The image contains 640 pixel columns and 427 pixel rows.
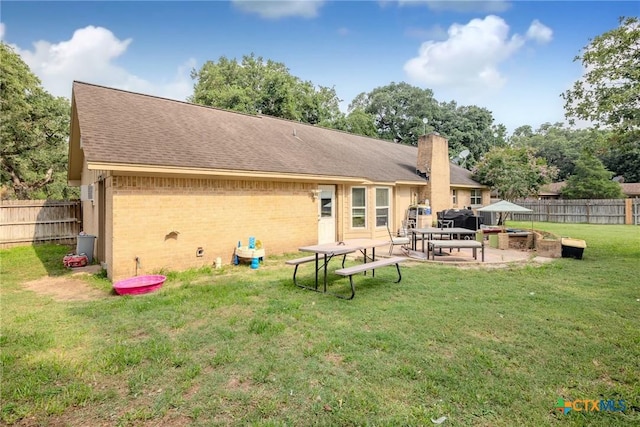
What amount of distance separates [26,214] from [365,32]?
15.6 m

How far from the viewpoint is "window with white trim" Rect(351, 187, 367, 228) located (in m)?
12.9

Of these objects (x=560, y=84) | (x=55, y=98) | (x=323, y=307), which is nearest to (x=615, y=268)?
(x=560, y=84)

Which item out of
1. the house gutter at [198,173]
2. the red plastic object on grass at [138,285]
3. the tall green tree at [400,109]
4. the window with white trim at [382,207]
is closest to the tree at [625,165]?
the tall green tree at [400,109]

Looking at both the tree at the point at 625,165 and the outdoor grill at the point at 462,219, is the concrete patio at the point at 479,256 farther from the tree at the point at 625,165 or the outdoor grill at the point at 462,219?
the tree at the point at 625,165

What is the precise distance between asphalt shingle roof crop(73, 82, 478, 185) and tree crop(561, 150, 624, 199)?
20.7 meters

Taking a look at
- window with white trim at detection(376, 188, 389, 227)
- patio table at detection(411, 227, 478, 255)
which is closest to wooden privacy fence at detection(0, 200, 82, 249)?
window with white trim at detection(376, 188, 389, 227)

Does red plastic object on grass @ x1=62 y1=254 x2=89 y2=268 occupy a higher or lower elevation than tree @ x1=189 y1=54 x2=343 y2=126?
lower

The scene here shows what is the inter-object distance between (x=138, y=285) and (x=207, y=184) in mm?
3363

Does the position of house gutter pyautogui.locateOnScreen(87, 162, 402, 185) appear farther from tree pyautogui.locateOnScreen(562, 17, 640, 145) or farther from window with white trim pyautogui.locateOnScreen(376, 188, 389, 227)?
tree pyautogui.locateOnScreen(562, 17, 640, 145)

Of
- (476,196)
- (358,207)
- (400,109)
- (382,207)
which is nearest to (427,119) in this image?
(400,109)

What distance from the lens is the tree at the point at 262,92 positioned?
2739 centimetres

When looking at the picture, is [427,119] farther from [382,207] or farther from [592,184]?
[382,207]

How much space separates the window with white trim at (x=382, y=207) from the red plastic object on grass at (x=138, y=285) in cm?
919

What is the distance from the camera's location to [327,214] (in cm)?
1227
